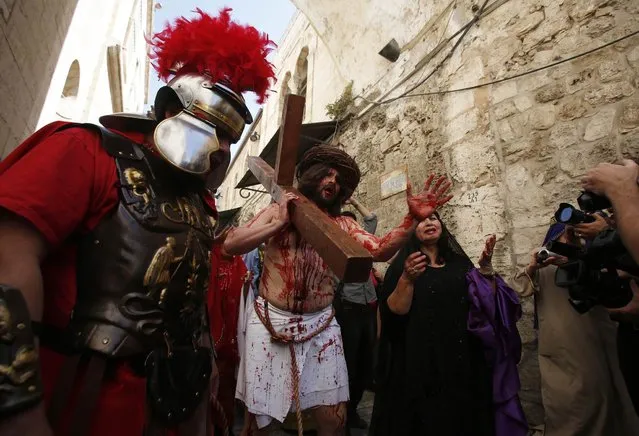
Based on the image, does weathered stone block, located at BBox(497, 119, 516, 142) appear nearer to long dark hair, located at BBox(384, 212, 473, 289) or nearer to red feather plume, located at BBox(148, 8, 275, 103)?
long dark hair, located at BBox(384, 212, 473, 289)

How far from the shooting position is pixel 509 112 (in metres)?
3.10

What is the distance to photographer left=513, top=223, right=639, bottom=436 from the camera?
79.0 inches

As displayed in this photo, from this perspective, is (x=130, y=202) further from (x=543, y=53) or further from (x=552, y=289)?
(x=543, y=53)

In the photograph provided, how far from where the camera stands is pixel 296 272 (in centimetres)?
197

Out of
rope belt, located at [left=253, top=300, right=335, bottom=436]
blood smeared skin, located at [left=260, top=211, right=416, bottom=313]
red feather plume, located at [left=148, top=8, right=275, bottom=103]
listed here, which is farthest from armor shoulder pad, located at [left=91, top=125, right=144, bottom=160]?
rope belt, located at [left=253, top=300, right=335, bottom=436]

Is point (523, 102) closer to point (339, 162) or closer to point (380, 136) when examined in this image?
point (339, 162)

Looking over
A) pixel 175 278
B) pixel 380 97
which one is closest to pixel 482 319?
pixel 175 278

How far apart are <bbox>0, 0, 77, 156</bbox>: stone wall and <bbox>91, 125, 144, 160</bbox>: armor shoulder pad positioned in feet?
5.36

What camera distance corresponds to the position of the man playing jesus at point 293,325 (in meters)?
1.82

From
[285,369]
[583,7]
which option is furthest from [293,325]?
[583,7]

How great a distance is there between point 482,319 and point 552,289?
0.54 meters

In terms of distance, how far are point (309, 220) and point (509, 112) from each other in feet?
8.66

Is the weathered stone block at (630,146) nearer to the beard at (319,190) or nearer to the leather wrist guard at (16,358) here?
the beard at (319,190)

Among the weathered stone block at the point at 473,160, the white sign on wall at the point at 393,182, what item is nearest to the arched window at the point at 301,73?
the white sign on wall at the point at 393,182
